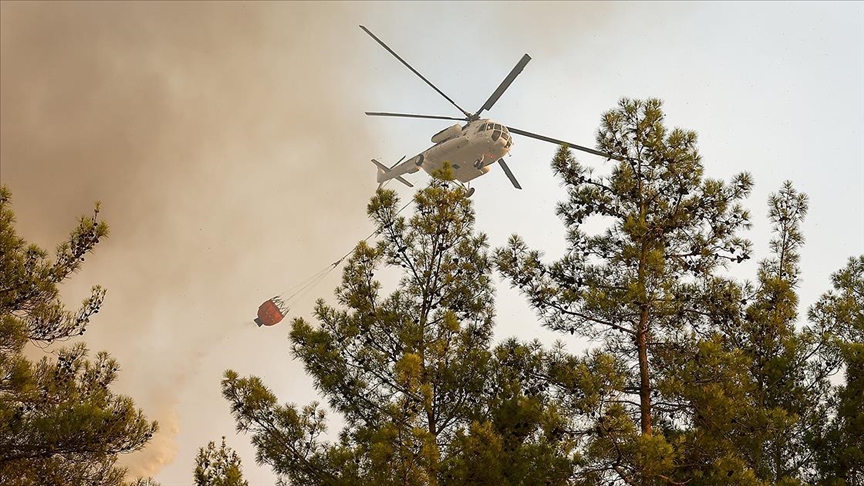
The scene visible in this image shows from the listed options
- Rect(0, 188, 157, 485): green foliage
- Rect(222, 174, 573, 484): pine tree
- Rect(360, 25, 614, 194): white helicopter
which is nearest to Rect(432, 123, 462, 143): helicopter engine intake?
Rect(360, 25, 614, 194): white helicopter

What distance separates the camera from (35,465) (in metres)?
14.3

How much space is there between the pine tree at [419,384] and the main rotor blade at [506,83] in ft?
54.3

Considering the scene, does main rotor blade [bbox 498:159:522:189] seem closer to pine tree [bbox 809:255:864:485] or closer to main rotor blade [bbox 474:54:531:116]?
main rotor blade [bbox 474:54:531:116]

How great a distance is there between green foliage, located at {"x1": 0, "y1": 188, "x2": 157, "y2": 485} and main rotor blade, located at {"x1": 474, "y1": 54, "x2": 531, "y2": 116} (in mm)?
21032

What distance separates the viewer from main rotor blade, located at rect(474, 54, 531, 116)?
3184 centimetres

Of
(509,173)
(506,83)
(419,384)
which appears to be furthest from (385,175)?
(419,384)

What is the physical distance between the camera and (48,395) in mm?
14258

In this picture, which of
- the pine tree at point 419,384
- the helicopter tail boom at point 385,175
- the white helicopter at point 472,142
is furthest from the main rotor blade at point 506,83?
the pine tree at point 419,384

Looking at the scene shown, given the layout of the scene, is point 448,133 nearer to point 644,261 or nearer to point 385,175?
point 385,175

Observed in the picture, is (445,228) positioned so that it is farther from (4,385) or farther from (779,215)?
(4,385)

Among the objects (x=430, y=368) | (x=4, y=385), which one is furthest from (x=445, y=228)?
(x=4, y=385)

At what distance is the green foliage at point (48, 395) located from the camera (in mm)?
13234

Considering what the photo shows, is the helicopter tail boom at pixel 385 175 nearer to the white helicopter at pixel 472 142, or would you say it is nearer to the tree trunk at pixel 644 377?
the white helicopter at pixel 472 142

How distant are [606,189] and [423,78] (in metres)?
20.4
